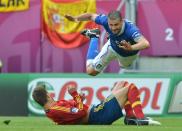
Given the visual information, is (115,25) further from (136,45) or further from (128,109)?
(128,109)

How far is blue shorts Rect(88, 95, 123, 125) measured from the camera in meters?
12.5

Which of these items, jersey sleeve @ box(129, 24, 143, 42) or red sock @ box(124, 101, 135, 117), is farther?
jersey sleeve @ box(129, 24, 143, 42)

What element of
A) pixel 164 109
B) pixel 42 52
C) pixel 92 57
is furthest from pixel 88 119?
pixel 42 52

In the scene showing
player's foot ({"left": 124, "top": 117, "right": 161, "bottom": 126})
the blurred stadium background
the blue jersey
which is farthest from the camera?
the blurred stadium background

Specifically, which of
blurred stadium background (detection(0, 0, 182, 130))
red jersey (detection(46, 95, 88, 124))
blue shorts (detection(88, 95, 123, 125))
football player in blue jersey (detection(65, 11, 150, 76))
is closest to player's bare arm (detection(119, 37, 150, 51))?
football player in blue jersey (detection(65, 11, 150, 76))

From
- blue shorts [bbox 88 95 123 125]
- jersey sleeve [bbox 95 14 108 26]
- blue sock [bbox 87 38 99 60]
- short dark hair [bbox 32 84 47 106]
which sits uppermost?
jersey sleeve [bbox 95 14 108 26]

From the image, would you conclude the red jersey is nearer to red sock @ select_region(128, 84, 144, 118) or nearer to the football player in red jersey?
the football player in red jersey

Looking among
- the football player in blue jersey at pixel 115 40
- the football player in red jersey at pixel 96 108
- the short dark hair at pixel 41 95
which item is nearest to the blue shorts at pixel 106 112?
the football player in red jersey at pixel 96 108

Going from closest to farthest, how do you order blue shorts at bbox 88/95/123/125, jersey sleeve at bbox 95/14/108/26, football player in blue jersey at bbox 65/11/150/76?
blue shorts at bbox 88/95/123/125
football player in blue jersey at bbox 65/11/150/76
jersey sleeve at bbox 95/14/108/26

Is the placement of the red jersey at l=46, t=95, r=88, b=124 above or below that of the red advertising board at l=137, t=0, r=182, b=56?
below

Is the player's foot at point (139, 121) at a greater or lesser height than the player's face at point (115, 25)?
lesser

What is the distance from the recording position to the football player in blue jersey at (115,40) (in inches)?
520

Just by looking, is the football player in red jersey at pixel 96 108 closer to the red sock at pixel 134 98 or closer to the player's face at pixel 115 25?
the red sock at pixel 134 98

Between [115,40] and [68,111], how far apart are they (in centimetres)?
202
